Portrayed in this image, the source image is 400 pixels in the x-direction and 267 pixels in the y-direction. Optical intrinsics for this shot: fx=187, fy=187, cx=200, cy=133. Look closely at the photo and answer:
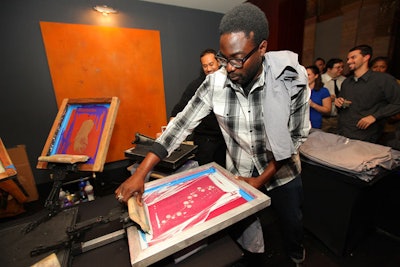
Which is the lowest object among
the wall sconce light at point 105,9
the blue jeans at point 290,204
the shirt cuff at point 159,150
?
the blue jeans at point 290,204

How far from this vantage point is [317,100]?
2330mm

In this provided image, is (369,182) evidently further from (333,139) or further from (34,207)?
(34,207)

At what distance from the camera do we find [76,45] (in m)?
2.42

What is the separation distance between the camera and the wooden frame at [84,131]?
1.28m

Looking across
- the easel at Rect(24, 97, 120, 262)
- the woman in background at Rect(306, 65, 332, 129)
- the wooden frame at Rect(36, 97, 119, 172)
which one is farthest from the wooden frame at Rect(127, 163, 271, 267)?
the woman in background at Rect(306, 65, 332, 129)

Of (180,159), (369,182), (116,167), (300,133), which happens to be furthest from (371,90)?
(116,167)

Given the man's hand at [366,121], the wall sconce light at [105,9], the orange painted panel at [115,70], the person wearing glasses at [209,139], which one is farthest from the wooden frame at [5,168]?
the man's hand at [366,121]

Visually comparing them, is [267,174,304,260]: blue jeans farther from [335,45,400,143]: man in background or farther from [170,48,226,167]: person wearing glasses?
[335,45,400,143]: man in background

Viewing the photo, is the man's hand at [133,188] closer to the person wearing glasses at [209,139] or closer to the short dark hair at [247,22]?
the short dark hair at [247,22]

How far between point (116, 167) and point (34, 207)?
1.03 metres

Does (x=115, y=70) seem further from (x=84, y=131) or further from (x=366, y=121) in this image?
(x=366, y=121)

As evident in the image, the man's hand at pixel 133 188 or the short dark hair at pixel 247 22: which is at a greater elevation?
the short dark hair at pixel 247 22

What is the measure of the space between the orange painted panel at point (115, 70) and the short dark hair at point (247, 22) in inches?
94.3

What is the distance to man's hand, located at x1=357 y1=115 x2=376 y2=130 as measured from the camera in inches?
74.6
